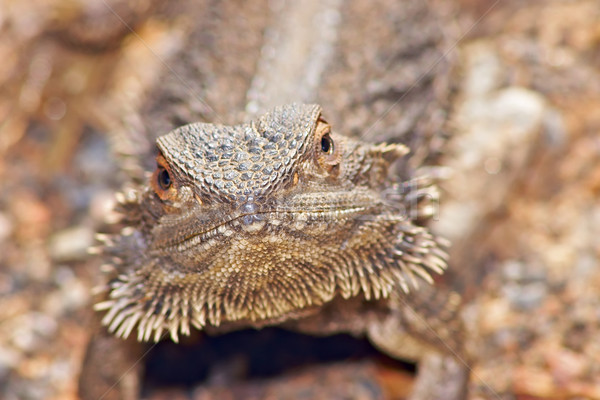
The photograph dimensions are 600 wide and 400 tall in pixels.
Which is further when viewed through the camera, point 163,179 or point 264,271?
point 163,179

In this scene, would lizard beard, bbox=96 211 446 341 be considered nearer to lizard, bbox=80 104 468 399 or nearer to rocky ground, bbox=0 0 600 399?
lizard, bbox=80 104 468 399

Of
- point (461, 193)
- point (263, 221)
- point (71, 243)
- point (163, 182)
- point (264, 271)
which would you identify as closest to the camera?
point (263, 221)

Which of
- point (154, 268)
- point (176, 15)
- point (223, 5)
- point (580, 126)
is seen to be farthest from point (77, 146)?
point (580, 126)

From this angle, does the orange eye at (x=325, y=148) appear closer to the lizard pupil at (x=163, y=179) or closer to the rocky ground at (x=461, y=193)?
the lizard pupil at (x=163, y=179)

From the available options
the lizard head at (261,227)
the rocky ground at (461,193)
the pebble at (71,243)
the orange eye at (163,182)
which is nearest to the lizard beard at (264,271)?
the lizard head at (261,227)

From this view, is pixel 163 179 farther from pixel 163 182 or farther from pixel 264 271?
pixel 264 271

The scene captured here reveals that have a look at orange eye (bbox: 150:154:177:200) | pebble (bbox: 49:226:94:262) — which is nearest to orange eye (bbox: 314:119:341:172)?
orange eye (bbox: 150:154:177:200)

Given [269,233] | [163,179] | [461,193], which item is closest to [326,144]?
[269,233]
